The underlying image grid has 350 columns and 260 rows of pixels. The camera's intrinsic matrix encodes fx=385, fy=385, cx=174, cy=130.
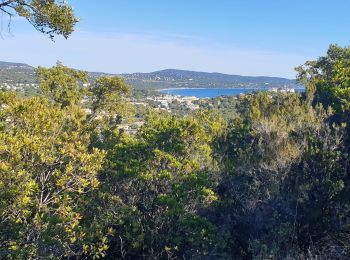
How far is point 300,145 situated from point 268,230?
4.92 meters

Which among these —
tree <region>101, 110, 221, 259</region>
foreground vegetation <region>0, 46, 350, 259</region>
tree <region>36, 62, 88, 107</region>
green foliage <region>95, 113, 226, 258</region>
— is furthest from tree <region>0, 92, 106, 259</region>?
tree <region>36, 62, 88, 107</region>

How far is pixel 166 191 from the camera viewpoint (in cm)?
1933

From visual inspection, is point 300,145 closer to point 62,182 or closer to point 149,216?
point 149,216

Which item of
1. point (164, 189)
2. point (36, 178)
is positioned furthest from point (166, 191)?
point (36, 178)

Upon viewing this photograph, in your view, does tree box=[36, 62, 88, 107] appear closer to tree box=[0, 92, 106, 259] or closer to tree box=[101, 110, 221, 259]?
tree box=[101, 110, 221, 259]

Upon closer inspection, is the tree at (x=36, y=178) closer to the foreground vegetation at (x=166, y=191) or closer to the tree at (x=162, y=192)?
the foreground vegetation at (x=166, y=191)

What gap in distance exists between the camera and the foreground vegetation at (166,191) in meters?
13.2

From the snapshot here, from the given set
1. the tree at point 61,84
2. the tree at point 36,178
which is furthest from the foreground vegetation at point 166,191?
the tree at point 61,84

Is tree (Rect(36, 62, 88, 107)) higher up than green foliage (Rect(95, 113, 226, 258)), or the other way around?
tree (Rect(36, 62, 88, 107))

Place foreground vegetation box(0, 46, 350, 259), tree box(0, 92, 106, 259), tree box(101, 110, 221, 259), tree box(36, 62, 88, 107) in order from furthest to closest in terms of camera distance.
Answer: tree box(36, 62, 88, 107) → tree box(101, 110, 221, 259) → foreground vegetation box(0, 46, 350, 259) → tree box(0, 92, 106, 259)

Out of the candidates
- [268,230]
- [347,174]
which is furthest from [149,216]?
[347,174]

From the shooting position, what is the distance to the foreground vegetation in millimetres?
13234

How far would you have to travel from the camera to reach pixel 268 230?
54.0 ft

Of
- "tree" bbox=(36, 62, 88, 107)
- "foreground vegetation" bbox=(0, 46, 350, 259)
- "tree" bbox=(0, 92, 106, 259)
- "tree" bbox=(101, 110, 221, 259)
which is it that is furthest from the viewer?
"tree" bbox=(36, 62, 88, 107)
